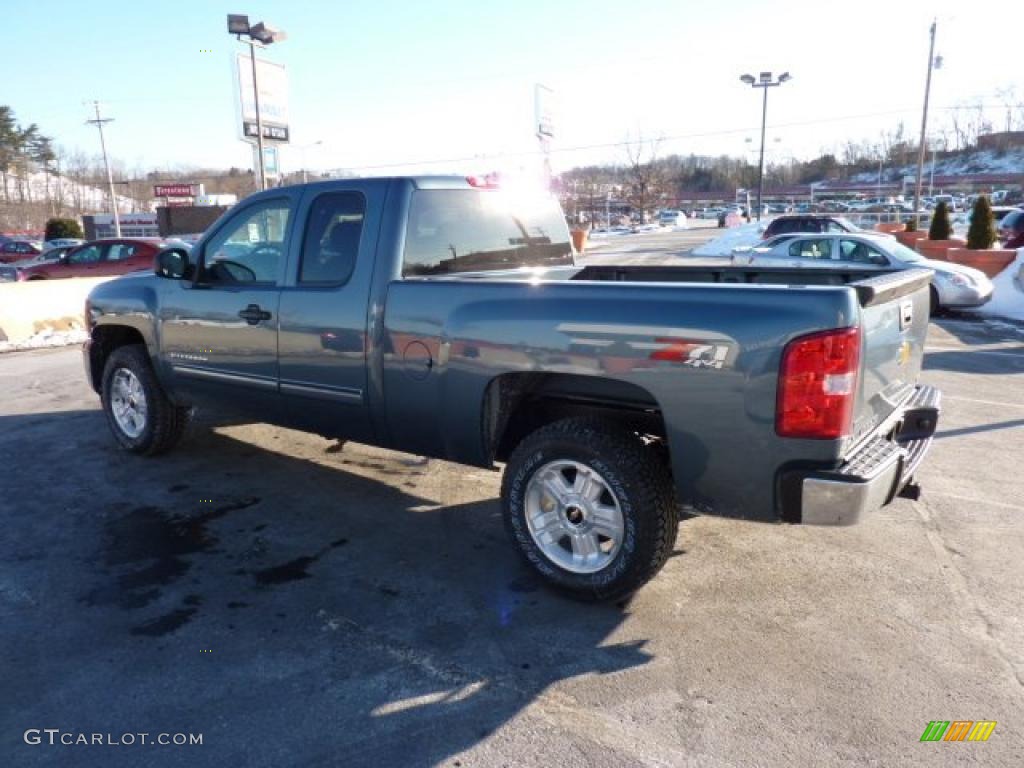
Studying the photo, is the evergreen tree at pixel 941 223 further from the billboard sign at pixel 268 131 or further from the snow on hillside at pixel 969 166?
the snow on hillside at pixel 969 166

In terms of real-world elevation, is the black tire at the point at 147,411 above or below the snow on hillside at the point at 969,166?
below

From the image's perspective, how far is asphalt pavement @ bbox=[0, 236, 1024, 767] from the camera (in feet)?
8.93

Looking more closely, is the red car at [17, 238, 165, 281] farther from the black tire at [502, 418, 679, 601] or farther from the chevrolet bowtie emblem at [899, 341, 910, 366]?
the chevrolet bowtie emblem at [899, 341, 910, 366]

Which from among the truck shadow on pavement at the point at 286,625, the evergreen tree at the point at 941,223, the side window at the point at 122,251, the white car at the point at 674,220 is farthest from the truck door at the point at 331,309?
the white car at the point at 674,220

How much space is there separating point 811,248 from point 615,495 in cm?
1252

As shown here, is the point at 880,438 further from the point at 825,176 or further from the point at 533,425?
the point at 825,176

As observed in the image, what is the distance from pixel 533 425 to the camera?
4.10m

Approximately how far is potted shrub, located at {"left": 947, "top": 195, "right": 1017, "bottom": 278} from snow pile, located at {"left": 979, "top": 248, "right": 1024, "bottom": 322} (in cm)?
21

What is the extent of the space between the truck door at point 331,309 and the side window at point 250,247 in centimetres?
21

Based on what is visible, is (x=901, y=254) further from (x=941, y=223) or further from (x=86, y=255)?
(x=86, y=255)

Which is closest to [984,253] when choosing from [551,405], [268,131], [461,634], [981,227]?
[981,227]

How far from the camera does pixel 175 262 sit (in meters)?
5.29

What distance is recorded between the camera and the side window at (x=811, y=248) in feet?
46.5

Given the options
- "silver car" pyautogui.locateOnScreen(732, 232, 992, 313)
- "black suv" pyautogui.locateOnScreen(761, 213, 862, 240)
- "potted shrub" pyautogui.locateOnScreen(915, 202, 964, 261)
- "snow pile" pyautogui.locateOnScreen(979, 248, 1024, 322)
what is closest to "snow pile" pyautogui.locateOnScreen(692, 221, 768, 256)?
"black suv" pyautogui.locateOnScreen(761, 213, 862, 240)
